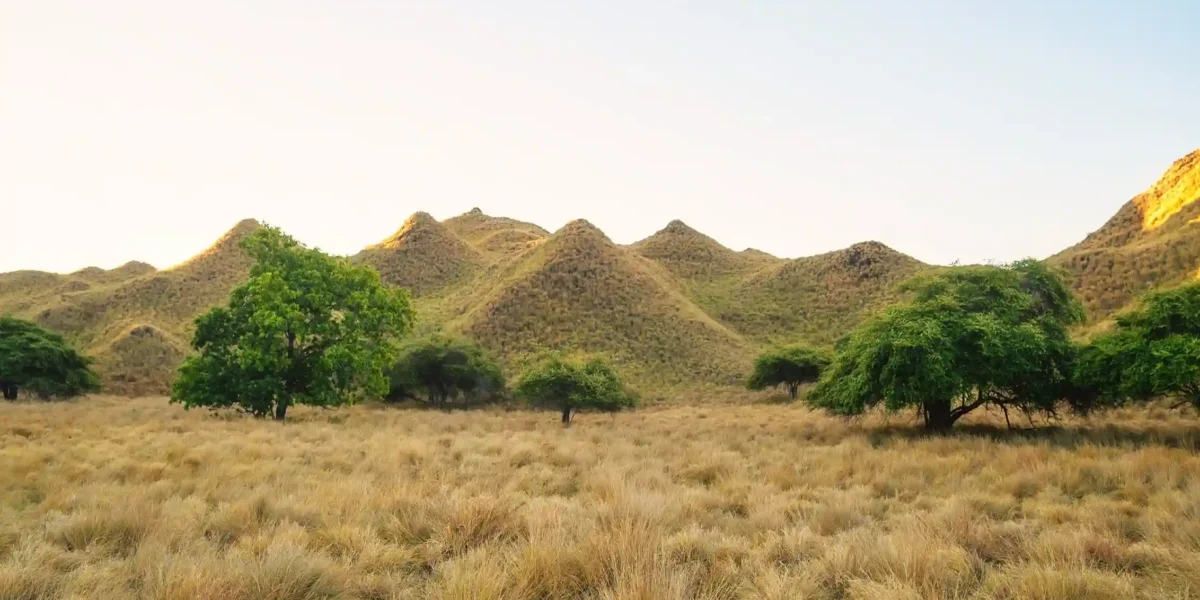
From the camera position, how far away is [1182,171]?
6197 centimetres

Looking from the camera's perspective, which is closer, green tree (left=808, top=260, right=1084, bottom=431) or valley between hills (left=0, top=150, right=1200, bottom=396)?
green tree (left=808, top=260, right=1084, bottom=431)

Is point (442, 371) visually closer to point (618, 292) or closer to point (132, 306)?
point (618, 292)

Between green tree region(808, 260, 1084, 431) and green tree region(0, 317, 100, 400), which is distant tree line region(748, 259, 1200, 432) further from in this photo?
green tree region(0, 317, 100, 400)

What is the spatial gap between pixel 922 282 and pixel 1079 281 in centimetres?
4078

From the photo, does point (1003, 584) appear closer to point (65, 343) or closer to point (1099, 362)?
point (1099, 362)

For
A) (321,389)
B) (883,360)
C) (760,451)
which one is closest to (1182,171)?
(883,360)

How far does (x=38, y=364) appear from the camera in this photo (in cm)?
3603

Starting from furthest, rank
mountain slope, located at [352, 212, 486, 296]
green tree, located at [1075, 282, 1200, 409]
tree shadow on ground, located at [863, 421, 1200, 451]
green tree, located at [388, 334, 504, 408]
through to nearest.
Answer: mountain slope, located at [352, 212, 486, 296] < green tree, located at [388, 334, 504, 408] < tree shadow on ground, located at [863, 421, 1200, 451] < green tree, located at [1075, 282, 1200, 409]

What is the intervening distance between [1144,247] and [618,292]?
4546cm

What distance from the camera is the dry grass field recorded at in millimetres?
4629

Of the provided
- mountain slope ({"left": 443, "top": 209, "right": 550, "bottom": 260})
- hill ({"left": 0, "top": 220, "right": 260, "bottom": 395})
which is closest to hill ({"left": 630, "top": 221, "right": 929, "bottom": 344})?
mountain slope ({"left": 443, "top": 209, "right": 550, "bottom": 260})

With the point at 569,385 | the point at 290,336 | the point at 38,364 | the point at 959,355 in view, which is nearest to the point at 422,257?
the point at 38,364

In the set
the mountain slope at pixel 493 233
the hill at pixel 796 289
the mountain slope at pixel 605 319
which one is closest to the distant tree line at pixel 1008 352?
the mountain slope at pixel 605 319

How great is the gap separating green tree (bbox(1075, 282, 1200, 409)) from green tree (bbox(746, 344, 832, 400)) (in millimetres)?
26596
